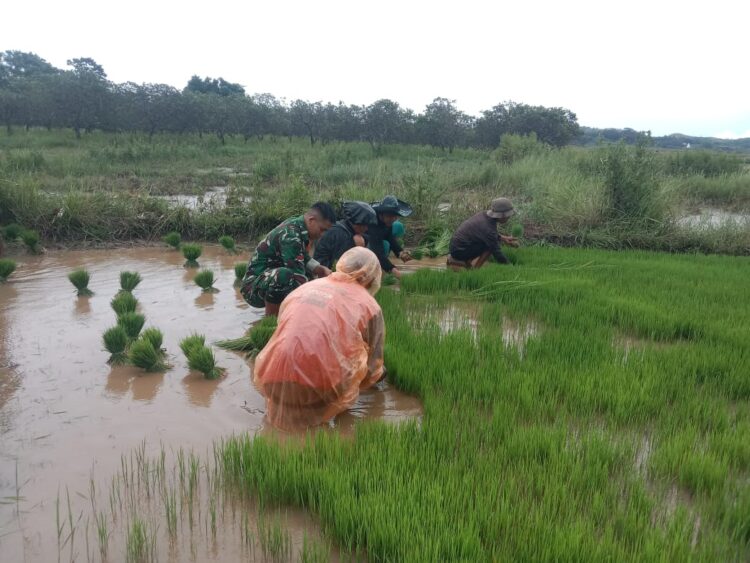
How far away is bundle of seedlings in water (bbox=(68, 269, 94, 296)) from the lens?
568 centimetres

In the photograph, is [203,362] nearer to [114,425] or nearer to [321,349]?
[114,425]

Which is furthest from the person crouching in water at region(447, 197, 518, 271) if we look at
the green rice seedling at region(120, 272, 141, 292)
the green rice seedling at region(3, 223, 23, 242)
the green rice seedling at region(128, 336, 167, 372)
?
the green rice seedling at region(3, 223, 23, 242)

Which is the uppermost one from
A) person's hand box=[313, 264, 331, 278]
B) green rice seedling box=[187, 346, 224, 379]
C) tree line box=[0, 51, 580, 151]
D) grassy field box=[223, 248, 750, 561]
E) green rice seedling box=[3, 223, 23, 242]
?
tree line box=[0, 51, 580, 151]

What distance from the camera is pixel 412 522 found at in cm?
196

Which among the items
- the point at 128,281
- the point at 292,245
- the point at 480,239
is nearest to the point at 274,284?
the point at 292,245

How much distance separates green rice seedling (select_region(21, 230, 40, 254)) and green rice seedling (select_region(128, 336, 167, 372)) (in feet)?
16.4

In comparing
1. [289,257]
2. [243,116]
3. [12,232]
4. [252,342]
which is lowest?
[252,342]

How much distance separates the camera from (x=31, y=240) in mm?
7555

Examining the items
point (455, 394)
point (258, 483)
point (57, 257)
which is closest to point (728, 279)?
point (455, 394)

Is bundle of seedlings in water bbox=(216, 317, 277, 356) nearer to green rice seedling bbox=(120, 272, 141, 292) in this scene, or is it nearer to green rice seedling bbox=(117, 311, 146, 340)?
green rice seedling bbox=(117, 311, 146, 340)

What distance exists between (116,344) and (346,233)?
2291 millimetres

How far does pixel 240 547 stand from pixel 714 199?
53.8 feet

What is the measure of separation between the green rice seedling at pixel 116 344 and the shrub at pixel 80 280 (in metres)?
2.14

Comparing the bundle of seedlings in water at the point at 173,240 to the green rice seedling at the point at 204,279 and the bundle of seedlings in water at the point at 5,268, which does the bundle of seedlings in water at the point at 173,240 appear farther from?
the green rice seedling at the point at 204,279
